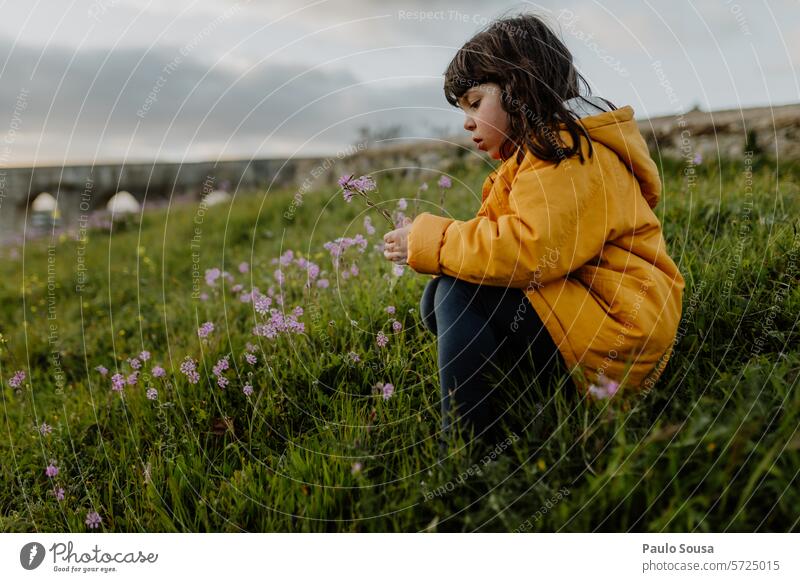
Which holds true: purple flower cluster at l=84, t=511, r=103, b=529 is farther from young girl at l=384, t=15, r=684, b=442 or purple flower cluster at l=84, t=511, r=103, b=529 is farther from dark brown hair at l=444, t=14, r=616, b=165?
dark brown hair at l=444, t=14, r=616, b=165

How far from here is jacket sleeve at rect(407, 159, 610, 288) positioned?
5.21ft

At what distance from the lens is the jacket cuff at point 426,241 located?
5.66 feet

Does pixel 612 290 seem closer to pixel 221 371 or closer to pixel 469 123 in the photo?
→ pixel 469 123

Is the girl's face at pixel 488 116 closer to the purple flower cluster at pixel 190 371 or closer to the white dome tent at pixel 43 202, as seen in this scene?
the purple flower cluster at pixel 190 371

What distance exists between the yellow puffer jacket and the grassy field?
0.59 feet

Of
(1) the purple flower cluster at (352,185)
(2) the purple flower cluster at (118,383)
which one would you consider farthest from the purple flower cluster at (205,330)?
(1) the purple flower cluster at (352,185)

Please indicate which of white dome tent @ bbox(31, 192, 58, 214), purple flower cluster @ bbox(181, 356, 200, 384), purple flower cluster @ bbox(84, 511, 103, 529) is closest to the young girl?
purple flower cluster @ bbox(181, 356, 200, 384)

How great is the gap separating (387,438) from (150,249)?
4.50 metres

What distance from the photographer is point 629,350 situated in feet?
5.41

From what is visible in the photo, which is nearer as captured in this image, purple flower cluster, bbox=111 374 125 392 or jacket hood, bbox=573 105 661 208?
jacket hood, bbox=573 105 661 208

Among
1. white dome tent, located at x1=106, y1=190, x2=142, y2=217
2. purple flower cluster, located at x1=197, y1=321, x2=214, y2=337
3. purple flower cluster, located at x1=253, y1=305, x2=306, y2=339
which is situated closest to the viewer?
purple flower cluster, located at x1=253, y1=305, x2=306, y2=339
